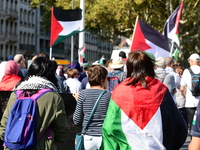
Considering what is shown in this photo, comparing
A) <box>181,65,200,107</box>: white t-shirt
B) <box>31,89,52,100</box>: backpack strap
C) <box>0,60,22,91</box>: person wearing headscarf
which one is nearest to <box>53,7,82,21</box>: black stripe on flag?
<box>181,65,200,107</box>: white t-shirt

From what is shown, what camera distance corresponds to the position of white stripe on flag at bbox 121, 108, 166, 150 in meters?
4.94

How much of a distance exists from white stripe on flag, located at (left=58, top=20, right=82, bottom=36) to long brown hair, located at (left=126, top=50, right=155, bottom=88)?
49.8 feet

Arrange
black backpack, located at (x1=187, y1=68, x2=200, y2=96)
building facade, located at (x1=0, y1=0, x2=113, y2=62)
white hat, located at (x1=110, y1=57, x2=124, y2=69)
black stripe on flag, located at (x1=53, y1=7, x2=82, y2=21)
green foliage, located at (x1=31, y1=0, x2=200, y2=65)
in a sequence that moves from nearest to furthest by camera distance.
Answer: white hat, located at (x1=110, y1=57, x2=124, y2=69) < black backpack, located at (x1=187, y1=68, x2=200, y2=96) < black stripe on flag, located at (x1=53, y1=7, x2=82, y2=21) < green foliage, located at (x1=31, y1=0, x2=200, y2=65) < building facade, located at (x1=0, y1=0, x2=113, y2=62)

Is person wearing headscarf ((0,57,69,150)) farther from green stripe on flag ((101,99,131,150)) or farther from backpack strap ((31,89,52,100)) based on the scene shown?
green stripe on flag ((101,99,131,150))

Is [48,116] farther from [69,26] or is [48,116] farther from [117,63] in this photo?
[69,26]

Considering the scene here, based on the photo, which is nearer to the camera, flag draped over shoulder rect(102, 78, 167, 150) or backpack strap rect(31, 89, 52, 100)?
flag draped over shoulder rect(102, 78, 167, 150)

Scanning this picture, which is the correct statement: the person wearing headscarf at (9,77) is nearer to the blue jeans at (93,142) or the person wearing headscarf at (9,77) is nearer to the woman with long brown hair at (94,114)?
the woman with long brown hair at (94,114)

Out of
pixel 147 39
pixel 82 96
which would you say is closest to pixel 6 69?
pixel 82 96

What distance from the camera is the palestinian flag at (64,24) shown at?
20.0m

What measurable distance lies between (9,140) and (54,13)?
16.0m

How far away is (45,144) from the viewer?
5586mm

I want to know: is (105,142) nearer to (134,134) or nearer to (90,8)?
(134,134)

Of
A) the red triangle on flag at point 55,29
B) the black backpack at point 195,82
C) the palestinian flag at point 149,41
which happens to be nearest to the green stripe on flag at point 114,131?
the black backpack at point 195,82

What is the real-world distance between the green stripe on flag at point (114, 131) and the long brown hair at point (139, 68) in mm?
262
